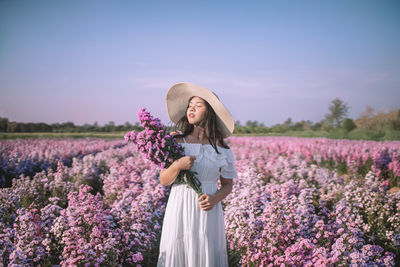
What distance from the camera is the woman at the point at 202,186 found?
2326 millimetres

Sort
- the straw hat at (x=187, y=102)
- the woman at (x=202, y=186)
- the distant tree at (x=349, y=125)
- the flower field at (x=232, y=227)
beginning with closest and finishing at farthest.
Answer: the woman at (x=202, y=186)
the straw hat at (x=187, y=102)
the flower field at (x=232, y=227)
the distant tree at (x=349, y=125)

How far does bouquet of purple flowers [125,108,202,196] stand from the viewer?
2238mm

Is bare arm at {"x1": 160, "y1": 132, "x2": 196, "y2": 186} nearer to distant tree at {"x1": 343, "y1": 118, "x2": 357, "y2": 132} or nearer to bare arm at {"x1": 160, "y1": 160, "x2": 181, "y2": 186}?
bare arm at {"x1": 160, "y1": 160, "x2": 181, "y2": 186}

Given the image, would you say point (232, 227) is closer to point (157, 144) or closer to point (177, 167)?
point (177, 167)

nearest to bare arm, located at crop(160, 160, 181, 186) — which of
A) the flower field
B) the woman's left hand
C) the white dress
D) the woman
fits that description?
the woman

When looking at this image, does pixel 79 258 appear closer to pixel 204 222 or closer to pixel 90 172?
pixel 204 222

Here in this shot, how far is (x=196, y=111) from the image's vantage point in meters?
2.62

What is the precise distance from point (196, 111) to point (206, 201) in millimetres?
865

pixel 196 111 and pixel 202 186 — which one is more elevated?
pixel 196 111

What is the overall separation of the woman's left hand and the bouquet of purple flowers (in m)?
0.05

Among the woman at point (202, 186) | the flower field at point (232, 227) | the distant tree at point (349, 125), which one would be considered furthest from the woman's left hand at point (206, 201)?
the distant tree at point (349, 125)

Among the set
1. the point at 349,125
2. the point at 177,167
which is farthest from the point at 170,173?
the point at 349,125

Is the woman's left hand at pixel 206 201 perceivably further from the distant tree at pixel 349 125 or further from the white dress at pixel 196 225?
the distant tree at pixel 349 125

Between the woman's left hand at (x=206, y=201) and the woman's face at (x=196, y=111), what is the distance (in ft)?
2.41
